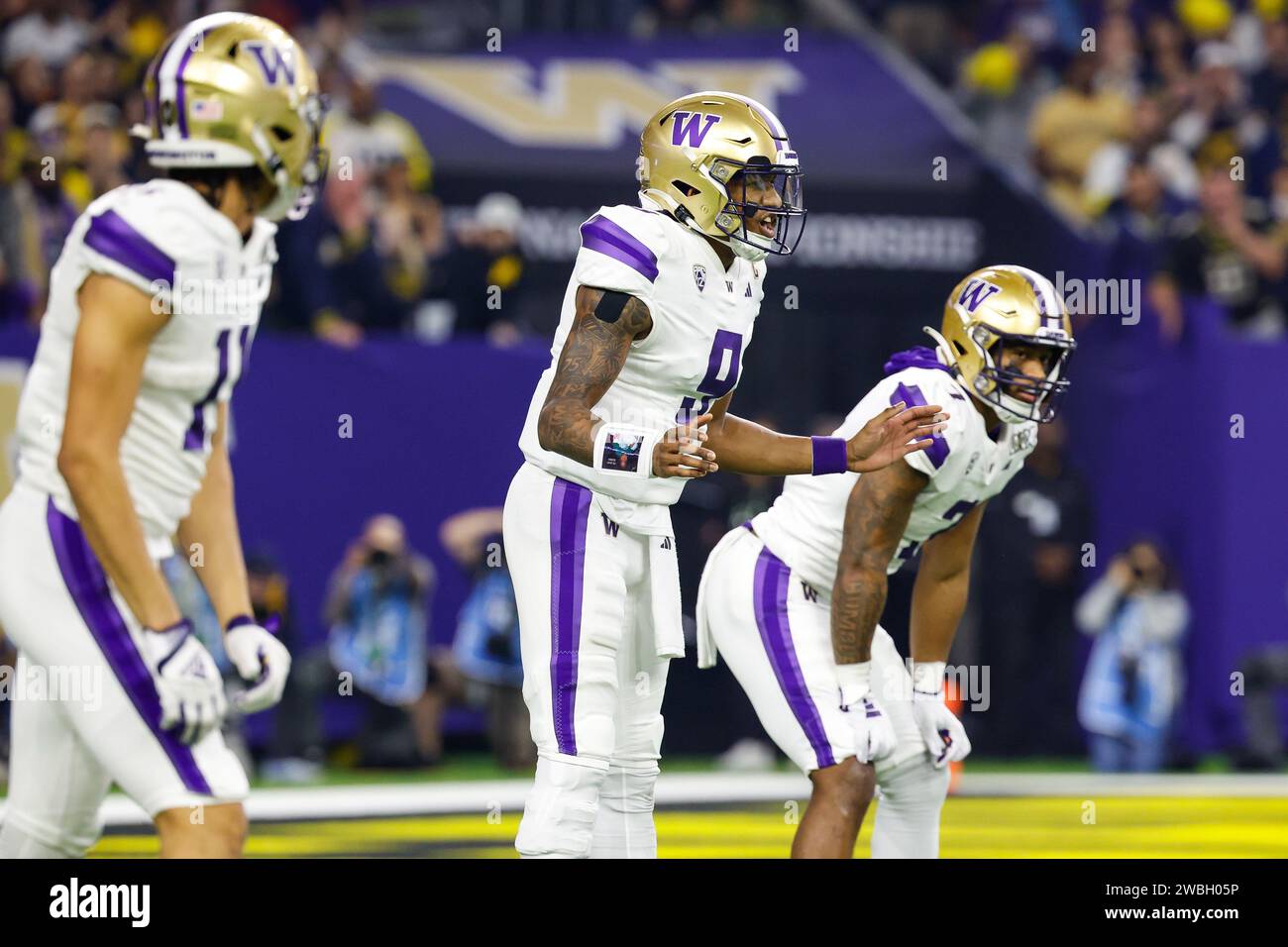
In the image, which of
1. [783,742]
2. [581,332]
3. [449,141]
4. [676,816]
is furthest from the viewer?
[449,141]

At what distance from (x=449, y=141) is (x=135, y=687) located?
28.3 ft

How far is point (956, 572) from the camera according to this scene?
5836 mm

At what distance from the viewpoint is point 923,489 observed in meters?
5.56

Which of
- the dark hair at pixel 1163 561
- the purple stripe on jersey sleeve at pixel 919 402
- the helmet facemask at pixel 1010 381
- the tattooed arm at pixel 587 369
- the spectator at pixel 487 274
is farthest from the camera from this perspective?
the dark hair at pixel 1163 561

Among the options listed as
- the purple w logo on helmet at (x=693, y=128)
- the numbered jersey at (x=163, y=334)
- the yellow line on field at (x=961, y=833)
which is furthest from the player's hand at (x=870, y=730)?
the numbered jersey at (x=163, y=334)

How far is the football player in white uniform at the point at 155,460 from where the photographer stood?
3.76 meters

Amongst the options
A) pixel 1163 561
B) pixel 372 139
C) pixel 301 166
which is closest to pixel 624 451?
pixel 301 166

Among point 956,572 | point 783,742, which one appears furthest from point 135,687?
point 956,572

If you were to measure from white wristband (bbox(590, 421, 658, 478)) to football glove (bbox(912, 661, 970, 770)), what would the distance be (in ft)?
4.82

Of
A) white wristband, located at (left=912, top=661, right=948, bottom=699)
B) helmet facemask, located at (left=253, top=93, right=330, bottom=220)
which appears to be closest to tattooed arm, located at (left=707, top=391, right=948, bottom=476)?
white wristband, located at (left=912, top=661, right=948, bottom=699)

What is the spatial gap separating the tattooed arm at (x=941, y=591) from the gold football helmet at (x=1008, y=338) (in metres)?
0.35

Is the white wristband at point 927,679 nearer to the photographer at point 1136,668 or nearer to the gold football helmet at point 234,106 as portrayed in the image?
the gold football helmet at point 234,106

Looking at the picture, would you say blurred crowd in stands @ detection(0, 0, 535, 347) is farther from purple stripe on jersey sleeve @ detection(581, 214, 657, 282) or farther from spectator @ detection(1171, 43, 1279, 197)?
purple stripe on jersey sleeve @ detection(581, 214, 657, 282)
